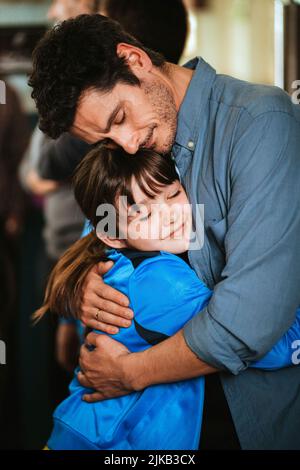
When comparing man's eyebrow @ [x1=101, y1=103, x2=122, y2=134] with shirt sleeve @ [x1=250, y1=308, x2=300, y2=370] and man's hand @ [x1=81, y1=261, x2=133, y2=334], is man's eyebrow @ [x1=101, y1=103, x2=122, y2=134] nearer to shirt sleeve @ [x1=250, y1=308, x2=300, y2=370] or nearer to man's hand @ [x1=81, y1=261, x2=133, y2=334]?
man's hand @ [x1=81, y1=261, x2=133, y2=334]

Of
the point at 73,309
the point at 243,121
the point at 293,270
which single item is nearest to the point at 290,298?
the point at 293,270

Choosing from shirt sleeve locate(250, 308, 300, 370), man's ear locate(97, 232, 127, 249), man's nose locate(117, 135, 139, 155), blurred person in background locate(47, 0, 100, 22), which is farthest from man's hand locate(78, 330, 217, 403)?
blurred person in background locate(47, 0, 100, 22)

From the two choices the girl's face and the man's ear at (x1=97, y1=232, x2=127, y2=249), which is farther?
the man's ear at (x1=97, y1=232, x2=127, y2=249)

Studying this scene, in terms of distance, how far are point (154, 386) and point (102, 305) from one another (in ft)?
0.78

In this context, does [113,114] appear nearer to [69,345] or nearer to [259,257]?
[259,257]

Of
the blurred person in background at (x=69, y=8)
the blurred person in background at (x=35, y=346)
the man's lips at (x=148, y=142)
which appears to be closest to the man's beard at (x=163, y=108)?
the man's lips at (x=148, y=142)

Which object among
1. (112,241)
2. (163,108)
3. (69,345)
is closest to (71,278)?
(112,241)

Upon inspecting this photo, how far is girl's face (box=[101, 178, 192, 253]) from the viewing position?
1.60m

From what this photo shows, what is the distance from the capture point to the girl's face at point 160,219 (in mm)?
1598

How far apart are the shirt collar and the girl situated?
0.31 ft

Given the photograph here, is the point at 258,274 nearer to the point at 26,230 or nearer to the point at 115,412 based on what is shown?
the point at 115,412

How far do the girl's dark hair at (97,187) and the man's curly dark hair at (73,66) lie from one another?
163mm

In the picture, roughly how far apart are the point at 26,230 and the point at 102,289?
2609 millimetres
